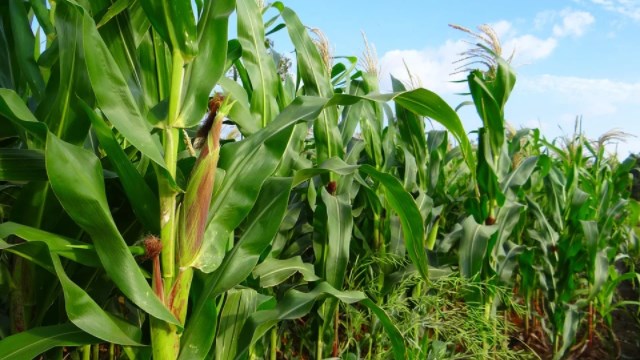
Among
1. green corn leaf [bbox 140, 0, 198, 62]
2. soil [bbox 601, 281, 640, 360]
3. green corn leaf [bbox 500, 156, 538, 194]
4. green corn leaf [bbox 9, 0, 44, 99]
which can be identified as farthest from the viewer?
soil [bbox 601, 281, 640, 360]

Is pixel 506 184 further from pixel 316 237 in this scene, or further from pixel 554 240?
pixel 316 237

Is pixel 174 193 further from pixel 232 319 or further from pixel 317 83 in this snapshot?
pixel 317 83

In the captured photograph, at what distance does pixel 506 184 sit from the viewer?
314cm

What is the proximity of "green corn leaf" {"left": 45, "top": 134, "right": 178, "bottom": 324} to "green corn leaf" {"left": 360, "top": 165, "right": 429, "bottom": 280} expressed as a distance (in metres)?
0.71

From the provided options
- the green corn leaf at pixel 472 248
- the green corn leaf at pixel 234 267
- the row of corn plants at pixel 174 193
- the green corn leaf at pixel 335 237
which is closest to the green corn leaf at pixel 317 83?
the row of corn plants at pixel 174 193

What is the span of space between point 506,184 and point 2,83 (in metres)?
2.33

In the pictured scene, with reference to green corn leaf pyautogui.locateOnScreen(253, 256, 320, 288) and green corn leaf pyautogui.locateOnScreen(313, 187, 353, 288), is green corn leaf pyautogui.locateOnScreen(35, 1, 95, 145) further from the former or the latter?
green corn leaf pyautogui.locateOnScreen(313, 187, 353, 288)

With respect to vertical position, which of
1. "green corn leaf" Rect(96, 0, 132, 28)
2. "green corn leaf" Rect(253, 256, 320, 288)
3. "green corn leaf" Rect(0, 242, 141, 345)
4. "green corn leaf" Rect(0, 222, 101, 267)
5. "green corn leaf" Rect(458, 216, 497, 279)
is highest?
"green corn leaf" Rect(96, 0, 132, 28)

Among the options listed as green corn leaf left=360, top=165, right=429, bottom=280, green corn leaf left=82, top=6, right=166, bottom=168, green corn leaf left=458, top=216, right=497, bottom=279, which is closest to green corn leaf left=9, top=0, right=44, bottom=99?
green corn leaf left=82, top=6, right=166, bottom=168

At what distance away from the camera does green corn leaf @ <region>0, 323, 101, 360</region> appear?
1342mm

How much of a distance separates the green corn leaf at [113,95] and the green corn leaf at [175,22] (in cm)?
13

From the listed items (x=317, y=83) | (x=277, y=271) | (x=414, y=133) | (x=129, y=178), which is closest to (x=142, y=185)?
(x=129, y=178)

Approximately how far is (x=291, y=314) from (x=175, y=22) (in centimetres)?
84

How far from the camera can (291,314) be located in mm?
1727
